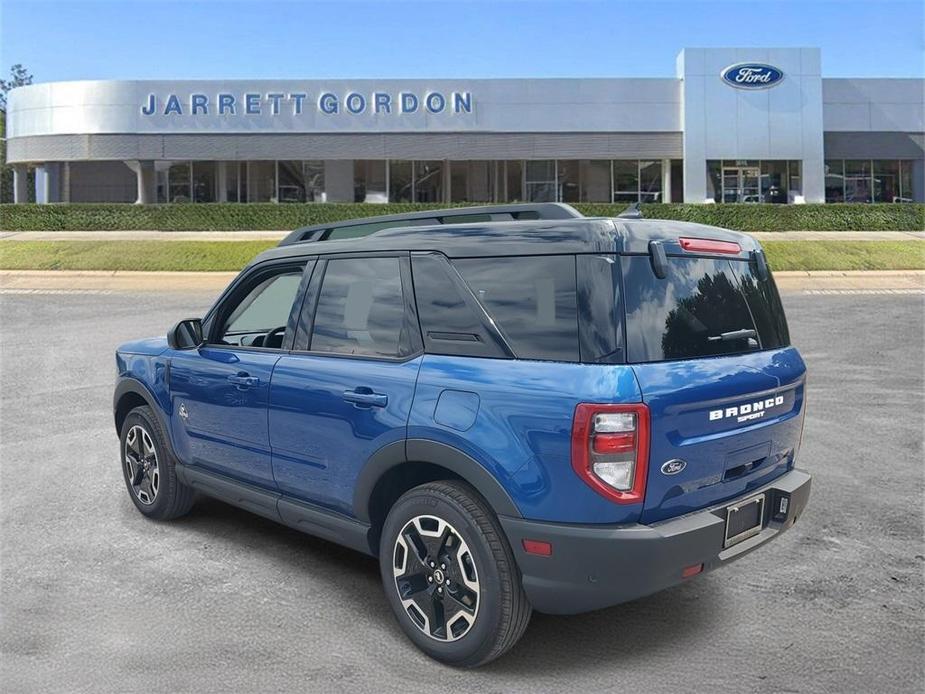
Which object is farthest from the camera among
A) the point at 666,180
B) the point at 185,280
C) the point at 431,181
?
Result: the point at 431,181

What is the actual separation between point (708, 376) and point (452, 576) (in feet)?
4.28

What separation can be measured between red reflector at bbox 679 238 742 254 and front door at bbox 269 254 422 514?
3.98 ft

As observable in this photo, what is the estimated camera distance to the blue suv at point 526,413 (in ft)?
9.87

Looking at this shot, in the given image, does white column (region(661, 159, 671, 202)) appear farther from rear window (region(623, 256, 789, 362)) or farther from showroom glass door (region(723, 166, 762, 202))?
rear window (region(623, 256, 789, 362))

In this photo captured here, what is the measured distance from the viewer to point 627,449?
297 centimetres

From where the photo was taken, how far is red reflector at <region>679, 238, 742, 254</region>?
3443 millimetres

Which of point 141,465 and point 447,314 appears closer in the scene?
point 447,314

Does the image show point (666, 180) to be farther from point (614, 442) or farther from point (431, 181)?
point (614, 442)

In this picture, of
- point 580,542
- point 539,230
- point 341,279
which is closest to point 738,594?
point 580,542

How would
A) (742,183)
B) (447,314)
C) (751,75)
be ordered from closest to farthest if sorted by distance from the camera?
(447,314), (751,75), (742,183)

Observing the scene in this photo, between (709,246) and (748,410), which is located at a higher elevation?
(709,246)

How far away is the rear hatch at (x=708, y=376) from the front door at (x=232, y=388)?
1.94m

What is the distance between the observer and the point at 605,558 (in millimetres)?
2982

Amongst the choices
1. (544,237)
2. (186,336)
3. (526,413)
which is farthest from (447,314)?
(186,336)
